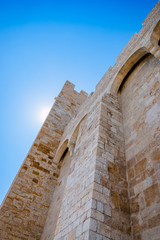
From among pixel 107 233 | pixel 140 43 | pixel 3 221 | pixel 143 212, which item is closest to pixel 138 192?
pixel 143 212

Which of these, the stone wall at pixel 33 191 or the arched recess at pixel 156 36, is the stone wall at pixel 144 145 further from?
the stone wall at pixel 33 191

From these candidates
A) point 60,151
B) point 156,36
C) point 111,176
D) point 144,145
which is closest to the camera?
point 111,176

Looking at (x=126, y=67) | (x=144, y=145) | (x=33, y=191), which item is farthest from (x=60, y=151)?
(x=144, y=145)

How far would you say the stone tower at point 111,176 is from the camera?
2590 mm

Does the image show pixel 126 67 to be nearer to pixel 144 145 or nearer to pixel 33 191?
Answer: pixel 144 145

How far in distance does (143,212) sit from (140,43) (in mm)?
4483

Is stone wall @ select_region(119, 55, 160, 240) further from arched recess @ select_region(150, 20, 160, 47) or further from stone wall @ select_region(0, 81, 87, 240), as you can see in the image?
stone wall @ select_region(0, 81, 87, 240)

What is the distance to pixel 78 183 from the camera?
3369mm

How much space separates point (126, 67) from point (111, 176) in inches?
150

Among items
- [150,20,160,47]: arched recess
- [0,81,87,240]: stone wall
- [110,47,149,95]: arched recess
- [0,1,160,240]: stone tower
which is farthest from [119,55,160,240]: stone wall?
[0,81,87,240]: stone wall

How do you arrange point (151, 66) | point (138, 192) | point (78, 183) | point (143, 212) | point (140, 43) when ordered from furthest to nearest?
point (140, 43)
point (151, 66)
point (78, 183)
point (138, 192)
point (143, 212)

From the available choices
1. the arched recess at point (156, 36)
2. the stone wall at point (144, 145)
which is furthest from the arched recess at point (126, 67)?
the arched recess at point (156, 36)

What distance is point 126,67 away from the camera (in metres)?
5.69

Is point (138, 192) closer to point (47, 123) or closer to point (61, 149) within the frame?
point (61, 149)
